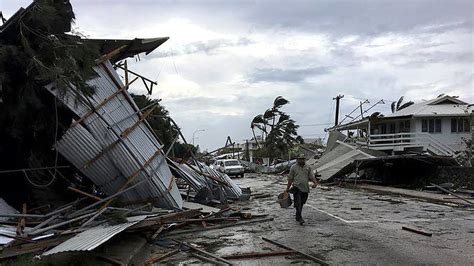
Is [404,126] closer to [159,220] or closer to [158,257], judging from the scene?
[159,220]

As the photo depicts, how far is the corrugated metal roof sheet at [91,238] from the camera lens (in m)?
6.98

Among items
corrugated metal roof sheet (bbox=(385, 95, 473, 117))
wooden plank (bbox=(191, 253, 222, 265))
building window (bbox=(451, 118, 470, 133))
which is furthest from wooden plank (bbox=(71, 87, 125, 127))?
building window (bbox=(451, 118, 470, 133))

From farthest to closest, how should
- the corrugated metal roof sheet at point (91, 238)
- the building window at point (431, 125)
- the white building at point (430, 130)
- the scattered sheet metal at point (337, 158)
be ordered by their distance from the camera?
1. the building window at point (431, 125)
2. the white building at point (430, 130)
3. the scattered sheet metal at point (337, 158)
4. the corrugated metal roof sheet at point (91, 238)

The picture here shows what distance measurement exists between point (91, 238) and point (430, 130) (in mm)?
34508

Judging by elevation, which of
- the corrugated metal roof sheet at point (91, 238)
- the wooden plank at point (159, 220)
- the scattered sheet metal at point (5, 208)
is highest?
the scattered sheet metal at point (5, 208)

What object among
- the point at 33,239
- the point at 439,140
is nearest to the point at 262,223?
the point at 33,239

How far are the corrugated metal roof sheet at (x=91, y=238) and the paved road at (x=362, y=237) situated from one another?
5.96 feet

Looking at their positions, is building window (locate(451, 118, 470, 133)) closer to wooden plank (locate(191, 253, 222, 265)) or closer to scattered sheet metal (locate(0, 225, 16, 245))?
wooden plank (locate(191, 253, 222, 265))

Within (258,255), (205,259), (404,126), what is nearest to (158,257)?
(205,259)

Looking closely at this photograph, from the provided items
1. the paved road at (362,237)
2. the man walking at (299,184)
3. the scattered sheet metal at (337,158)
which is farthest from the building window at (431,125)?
the man walking at (299,184)

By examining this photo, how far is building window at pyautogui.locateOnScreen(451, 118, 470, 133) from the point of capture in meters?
37.4

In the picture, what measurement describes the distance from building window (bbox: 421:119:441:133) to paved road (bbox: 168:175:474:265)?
22457 mm

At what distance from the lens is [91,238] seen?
7637mm

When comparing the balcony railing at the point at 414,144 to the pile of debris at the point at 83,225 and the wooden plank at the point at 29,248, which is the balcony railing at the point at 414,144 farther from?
the wooden plank at the point at 29,248
